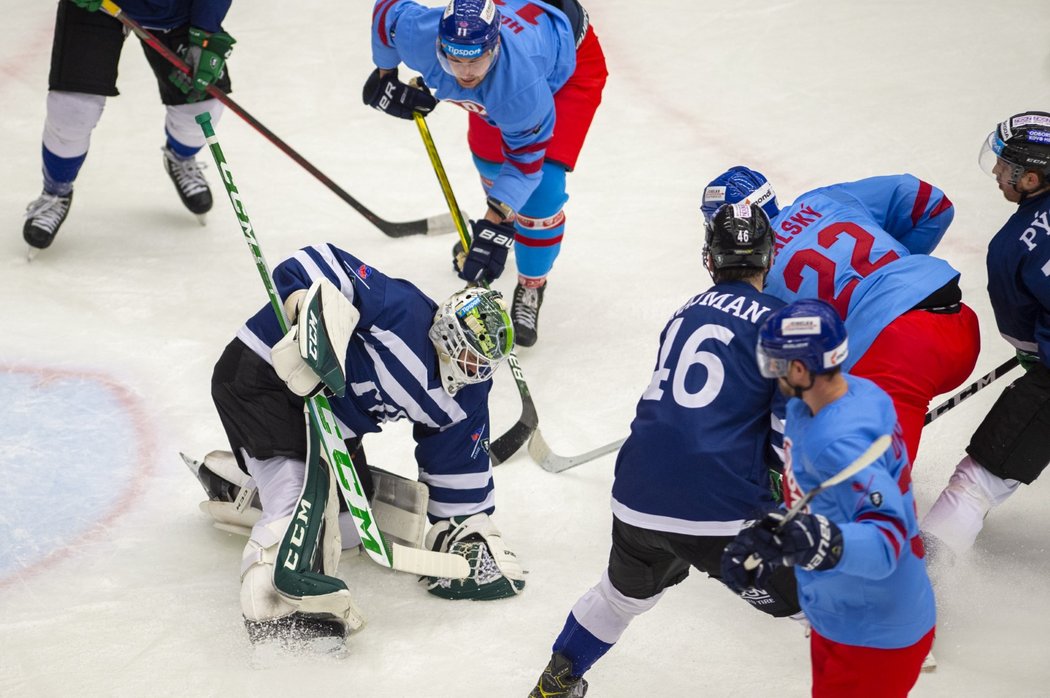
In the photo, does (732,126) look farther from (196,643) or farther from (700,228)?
(196,643)

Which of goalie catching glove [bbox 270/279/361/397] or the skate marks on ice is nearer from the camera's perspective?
goalie catching glove [bbox 270/279/361/397]

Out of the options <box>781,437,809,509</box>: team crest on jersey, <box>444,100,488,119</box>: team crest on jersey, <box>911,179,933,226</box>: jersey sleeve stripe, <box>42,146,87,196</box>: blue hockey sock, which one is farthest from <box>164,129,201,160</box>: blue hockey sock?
<box>781,437,809,509</box>: team crest on jersey

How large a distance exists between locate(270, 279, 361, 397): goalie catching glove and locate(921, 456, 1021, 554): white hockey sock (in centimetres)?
149

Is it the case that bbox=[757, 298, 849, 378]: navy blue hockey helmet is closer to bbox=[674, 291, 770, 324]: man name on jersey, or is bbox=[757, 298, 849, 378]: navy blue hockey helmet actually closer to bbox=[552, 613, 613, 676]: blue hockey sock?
bbox=[674, 291, 770, 324]: man name on jersey

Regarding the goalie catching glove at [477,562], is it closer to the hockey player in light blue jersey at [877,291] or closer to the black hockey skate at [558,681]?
the black hockey skate at [558,681]

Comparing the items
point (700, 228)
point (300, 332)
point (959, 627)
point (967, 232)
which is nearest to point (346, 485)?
point (300, 332)

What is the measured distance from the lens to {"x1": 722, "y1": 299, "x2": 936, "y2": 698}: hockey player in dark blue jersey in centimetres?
172

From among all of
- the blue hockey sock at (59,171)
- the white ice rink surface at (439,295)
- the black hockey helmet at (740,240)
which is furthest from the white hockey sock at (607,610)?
the blue hockey sock at (59,171)

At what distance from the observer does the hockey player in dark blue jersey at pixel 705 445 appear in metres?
2.13

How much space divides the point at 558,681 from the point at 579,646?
88mm

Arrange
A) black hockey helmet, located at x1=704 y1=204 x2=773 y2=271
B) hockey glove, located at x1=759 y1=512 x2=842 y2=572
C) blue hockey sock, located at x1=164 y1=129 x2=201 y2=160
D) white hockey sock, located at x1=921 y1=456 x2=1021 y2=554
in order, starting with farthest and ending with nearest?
blue hockey sock, located at x1=164 y1=129 x2=201 y2=160, white hockey sock, located at x1=921 y1=456 x2=1021 y2=554, black hockey helmet, located at x1=704 y1=204 x2=773 y2=271, hockey glove, located at x1=759 y1=512 x2=842 y2=572

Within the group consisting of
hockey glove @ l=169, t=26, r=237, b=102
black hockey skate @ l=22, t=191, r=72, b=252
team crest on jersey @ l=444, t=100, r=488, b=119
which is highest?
team crest on jersey @ l=444, t=100, r=488, b=119

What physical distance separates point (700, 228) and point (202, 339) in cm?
194

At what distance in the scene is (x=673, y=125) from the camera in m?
5.29
